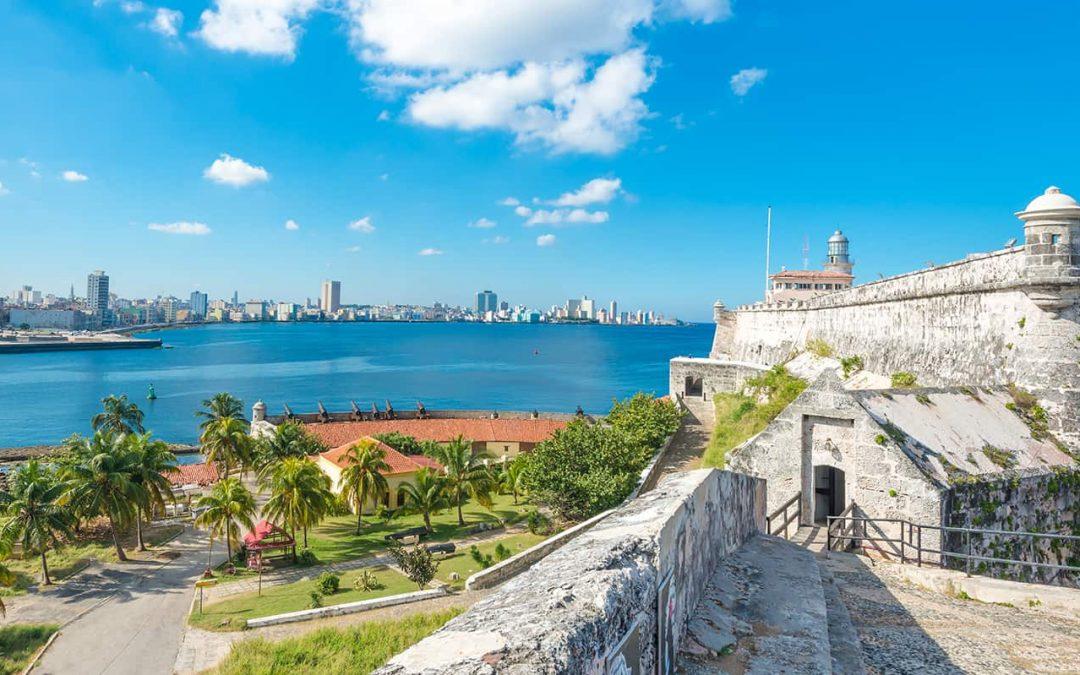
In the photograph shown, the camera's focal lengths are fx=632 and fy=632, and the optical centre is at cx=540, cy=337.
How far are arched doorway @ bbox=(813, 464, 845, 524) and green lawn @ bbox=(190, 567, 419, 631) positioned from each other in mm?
15276

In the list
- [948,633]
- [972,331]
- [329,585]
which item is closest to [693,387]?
[972,331]

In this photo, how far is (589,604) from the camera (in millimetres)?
2588

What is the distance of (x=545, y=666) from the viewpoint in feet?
6.99

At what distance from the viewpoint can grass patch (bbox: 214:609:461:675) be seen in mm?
15945

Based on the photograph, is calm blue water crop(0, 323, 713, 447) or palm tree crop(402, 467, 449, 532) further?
calm blue water crop(0, 323, 713, 447)

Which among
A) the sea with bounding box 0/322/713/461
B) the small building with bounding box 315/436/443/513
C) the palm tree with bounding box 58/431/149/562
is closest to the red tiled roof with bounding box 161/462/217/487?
the small building with bounding box 315/436/443/513

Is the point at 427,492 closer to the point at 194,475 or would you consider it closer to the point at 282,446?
the point at 282,446

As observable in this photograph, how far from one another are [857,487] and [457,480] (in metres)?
23.0

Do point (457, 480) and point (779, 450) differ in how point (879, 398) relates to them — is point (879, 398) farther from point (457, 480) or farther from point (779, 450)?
point (457, 480)

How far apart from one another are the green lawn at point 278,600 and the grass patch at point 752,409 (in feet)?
41.7

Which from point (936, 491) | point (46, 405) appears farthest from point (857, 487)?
point (46, 405)

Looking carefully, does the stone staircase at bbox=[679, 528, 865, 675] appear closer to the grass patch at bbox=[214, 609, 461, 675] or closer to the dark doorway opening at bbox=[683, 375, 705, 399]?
the grass patch at bbox=[214, 609, 461, 675]

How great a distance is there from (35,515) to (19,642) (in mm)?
8311

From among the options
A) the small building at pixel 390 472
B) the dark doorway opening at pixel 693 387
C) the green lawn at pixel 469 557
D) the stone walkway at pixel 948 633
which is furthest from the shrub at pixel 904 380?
the small building at pixel 390 472
